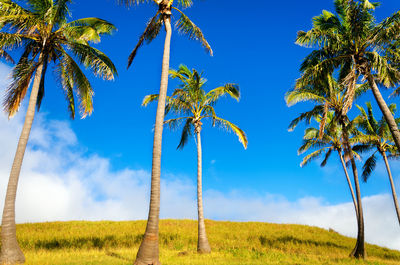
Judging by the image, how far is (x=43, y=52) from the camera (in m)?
12.3

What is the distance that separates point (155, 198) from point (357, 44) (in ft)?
41.2

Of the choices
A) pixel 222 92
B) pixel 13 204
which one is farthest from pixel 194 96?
pixel 13 204

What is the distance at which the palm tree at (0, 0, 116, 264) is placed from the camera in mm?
10750

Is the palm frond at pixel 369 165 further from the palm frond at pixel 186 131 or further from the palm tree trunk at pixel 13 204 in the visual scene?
the palm tree trunk at pixel 13 204

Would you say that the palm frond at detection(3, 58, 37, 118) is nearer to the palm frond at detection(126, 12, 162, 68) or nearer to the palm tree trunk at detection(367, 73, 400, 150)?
the palm frond at detection(126, 12, 162, 68)

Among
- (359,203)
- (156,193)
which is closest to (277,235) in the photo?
(359,203)

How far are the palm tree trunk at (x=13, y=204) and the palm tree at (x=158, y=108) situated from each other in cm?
461

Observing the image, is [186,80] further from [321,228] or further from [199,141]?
[321,228]

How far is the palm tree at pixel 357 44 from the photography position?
40.4 ft

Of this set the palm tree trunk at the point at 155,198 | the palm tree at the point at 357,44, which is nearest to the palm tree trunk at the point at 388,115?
the palm tree at the point at 357,44

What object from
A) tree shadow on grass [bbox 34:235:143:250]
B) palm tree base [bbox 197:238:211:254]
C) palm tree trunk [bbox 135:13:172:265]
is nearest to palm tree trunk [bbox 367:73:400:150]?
palm tree trunk [bbox 135:13:172:265]

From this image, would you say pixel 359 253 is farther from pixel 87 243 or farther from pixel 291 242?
pixel 87 243

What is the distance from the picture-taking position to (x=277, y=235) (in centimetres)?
2233

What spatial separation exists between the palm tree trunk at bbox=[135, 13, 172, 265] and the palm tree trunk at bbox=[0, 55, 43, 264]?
15.5ft
